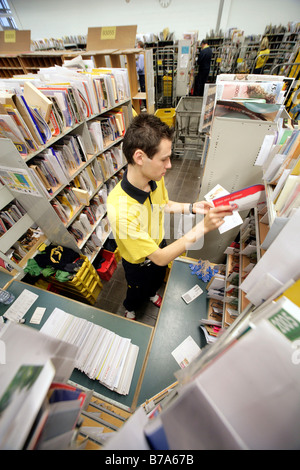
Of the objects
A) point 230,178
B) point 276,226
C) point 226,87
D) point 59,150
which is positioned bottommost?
point 230,178

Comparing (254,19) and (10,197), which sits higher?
(254,19)

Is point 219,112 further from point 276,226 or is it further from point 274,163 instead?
point 276,226

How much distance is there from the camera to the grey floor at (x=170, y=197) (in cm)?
231

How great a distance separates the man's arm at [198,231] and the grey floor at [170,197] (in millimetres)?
1254

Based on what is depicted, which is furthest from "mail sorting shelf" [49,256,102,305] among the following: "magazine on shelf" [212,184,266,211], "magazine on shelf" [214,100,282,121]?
"magazine on shelf" [214,100,282,121]

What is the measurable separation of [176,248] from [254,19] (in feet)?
32.6

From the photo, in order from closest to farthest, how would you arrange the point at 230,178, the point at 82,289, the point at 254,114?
the point at 254,114 → the point at 230,178 → the point at 82,289

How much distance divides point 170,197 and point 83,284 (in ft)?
8.24

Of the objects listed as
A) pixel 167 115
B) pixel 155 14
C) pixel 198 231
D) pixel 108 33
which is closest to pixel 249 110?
pixel 198 231

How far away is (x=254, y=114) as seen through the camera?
4.20 ft

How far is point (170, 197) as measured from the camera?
384cm

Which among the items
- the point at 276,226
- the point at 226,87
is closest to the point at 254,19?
the point at 226,87

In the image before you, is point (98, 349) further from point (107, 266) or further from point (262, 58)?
point (262, 58)
